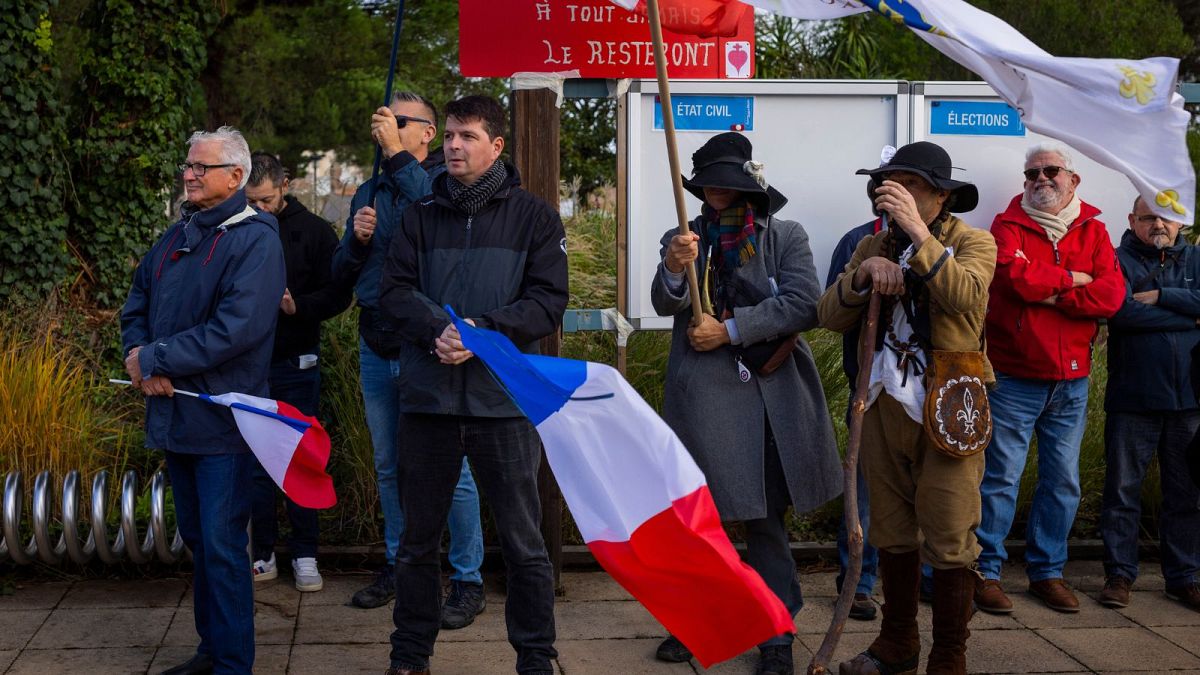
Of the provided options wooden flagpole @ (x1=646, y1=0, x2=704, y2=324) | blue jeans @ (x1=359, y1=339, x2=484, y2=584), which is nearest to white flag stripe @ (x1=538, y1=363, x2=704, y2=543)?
wooden flagpole @ (x1=646, y1=0, x2=704, y2=324)

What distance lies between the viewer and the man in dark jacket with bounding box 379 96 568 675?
468 centimetres

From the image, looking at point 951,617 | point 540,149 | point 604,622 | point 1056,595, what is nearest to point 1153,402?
point 1056,595

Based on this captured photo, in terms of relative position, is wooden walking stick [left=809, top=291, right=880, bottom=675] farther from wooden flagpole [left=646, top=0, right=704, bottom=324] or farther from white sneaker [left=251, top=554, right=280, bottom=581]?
white sneaker [left=251, top=554, right=280, bottom=581]

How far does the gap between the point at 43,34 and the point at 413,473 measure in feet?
18.3

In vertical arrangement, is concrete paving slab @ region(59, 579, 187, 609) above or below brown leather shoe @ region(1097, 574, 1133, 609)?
above

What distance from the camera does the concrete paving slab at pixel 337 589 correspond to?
6082mm

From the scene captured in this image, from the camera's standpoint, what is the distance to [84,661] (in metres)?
5.19

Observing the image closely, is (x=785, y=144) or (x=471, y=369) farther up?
(x=785, y=144)

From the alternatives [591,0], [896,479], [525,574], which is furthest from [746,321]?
[591,0]

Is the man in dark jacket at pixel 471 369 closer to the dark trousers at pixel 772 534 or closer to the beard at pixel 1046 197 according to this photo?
the dark trousers at pixel 772 534

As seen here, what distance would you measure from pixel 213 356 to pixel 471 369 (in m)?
0.90

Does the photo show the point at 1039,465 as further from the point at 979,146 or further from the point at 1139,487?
the point at 979,146

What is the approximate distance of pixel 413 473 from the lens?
4777mm

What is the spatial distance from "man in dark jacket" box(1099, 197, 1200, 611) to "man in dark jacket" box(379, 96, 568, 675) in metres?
3.00
